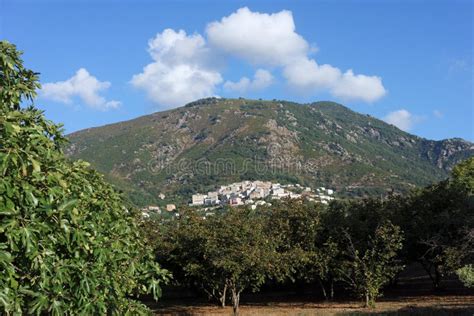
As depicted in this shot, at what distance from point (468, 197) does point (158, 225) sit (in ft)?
98.5

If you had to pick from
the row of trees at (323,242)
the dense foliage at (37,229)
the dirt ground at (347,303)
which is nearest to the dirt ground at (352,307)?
the dirt ground at (347,303)

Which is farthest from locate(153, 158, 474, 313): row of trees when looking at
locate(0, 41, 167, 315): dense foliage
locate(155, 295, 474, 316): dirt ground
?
locate(0, 41, 167, 315): dense foliage

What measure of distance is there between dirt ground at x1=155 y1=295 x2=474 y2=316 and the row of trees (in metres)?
1.39

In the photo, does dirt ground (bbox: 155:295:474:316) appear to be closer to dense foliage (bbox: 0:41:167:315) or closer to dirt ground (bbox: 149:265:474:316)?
dirt ground (bbox: 149:265:474:316)

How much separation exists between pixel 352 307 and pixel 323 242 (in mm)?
6701

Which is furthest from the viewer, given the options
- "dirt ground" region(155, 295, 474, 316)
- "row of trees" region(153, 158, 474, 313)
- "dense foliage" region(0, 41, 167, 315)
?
"row of trees" region(153, 158, 474, 313)

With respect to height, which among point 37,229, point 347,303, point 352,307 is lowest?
point 347,303

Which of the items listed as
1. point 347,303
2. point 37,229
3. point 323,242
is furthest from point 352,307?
point 37,229

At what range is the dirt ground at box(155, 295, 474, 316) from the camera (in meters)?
26.6

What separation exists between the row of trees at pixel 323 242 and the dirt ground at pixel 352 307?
139cm

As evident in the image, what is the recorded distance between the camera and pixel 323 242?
38.2 m

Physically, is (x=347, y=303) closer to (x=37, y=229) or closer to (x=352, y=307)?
(x=352, y=307)

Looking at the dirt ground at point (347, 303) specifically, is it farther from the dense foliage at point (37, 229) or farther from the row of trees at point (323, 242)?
the dense foliage at point (37, 229)

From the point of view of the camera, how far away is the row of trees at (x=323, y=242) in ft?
97.4
